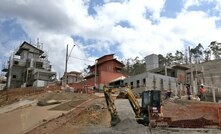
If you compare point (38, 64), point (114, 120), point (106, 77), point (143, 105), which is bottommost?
point (114, 120)

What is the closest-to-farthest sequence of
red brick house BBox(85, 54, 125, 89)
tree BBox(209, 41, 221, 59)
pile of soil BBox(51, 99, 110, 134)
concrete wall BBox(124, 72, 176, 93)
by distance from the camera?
pile of soil BBox(51, 99, 110, 134)
concrete wall BBox(124, 72, 176, 93)
red brick house BBox(85, 54, 125, 89)
tree BBox(209, 41, 221, 59)

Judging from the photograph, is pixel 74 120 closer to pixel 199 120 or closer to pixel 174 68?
pixel 199 120

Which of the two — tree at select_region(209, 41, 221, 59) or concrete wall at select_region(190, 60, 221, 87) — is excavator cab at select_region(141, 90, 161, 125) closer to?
concrete wall at select_region(190, 60, 221, 87)

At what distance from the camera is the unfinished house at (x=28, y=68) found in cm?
6544

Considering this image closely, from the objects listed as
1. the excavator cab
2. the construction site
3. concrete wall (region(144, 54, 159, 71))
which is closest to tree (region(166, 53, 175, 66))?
concrete wall (region(144, 54, 159, 71))

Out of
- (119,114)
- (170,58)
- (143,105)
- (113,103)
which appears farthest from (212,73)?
(113,103)

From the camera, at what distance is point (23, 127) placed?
843 inches

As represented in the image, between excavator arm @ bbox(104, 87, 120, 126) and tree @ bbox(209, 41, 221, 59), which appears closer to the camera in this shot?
excavator arm @ bbox(104, 87, 120, 126)

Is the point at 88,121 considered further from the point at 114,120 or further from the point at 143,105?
the point at 143,105

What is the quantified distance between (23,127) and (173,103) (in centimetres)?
1439

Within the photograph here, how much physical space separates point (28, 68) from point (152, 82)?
34976 millimetres

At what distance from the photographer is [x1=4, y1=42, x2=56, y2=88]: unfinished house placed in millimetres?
65438

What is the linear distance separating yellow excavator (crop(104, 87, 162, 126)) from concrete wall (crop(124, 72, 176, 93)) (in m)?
26.1

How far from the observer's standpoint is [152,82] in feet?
A: 152
